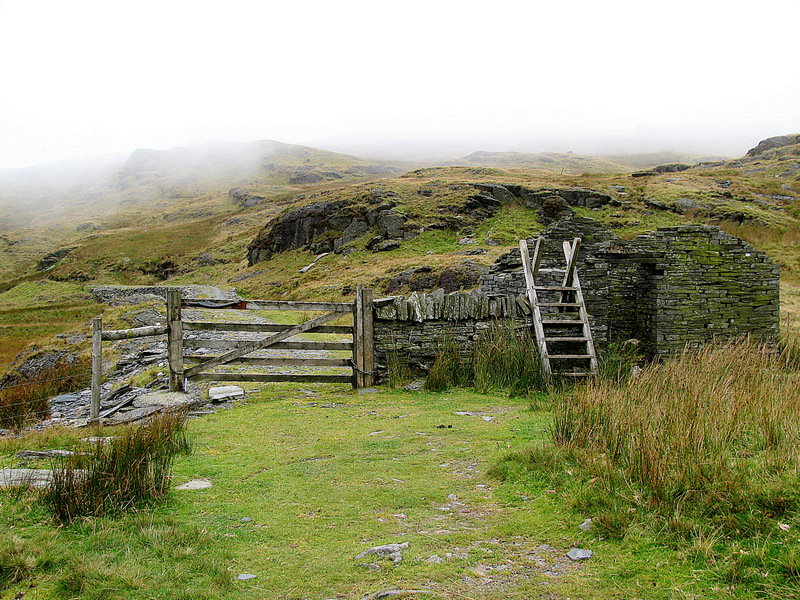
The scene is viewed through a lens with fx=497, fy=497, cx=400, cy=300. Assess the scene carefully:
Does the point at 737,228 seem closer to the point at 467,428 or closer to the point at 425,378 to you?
→ the point at 425,378

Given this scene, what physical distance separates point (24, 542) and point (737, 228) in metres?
38.4

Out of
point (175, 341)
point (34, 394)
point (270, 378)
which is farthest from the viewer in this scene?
point (34, 394)

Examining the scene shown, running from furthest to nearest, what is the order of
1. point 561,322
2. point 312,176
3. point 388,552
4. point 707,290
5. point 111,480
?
1. point 312,176
2. point 707,290
3. point 561,322
4. point 111,480
5. point 388,552

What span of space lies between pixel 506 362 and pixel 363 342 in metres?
2.59

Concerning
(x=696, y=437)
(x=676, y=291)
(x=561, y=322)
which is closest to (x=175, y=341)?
(x=561, y=322)

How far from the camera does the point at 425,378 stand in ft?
30.3

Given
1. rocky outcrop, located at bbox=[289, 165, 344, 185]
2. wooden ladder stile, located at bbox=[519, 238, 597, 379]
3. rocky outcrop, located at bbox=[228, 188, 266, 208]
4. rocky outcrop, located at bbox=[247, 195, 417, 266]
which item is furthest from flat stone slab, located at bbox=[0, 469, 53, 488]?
rocky outcrop, located at bbox=[289, 165, 344, 185]

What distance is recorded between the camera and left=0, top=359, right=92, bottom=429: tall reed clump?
8.73 meters

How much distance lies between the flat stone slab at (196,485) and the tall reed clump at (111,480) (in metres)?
0.30

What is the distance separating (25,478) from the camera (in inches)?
146

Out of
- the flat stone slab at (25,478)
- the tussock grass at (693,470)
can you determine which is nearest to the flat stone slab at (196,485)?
the flat stone slab at (25,478)

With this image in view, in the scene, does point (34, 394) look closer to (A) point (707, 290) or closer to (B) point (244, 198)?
(A) point (707, 290)

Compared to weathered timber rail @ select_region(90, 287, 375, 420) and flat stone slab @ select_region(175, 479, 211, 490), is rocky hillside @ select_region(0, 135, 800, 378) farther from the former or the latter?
flat stone slab @ select_region(175, 479, 211, 490)

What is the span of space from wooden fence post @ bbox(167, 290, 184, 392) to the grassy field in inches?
104
